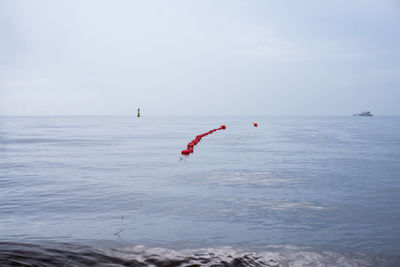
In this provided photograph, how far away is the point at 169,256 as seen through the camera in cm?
742

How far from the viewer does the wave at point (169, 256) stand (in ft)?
22.4

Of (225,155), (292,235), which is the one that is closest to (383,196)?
(292,235)

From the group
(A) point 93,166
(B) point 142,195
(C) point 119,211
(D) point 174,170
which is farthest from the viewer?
(A) point 93,166

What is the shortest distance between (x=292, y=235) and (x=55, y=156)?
22.2 m

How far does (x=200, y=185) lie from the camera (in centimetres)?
1534

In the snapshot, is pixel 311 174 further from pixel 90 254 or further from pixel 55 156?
pixel 55 156

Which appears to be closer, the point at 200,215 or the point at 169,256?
the point at 169,256

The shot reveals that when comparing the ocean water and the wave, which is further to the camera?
the ocean water

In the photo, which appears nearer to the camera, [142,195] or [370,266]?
[370,266]

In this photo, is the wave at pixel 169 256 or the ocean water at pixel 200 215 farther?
the ocean water at pixel 200 215

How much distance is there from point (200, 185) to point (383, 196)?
298 inches

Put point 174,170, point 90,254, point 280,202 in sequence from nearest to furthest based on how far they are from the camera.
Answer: point 90,254, point 280,202, point 174,170

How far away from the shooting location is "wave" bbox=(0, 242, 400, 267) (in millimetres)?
6836

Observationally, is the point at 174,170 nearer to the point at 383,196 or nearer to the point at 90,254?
the point at 383,196
